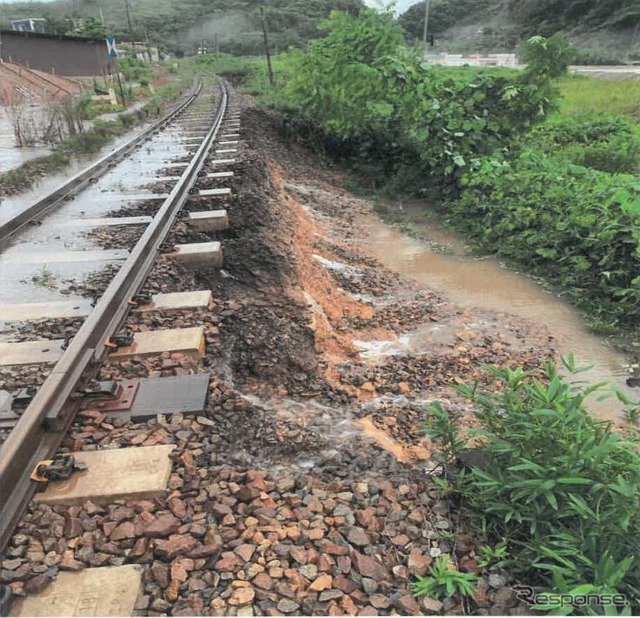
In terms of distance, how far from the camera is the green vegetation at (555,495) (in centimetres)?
182

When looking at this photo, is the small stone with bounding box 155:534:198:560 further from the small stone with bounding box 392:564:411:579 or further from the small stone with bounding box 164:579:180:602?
the small stone with bounding box 392:564:411:579

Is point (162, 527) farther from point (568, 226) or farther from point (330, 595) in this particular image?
point (568, 226)

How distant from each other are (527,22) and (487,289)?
83106 millimetres

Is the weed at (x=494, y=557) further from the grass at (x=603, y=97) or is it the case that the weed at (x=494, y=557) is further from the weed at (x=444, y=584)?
the grass at (x=603, y=97)

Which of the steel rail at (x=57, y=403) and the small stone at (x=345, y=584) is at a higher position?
the steel rail at (x=57, y=403)

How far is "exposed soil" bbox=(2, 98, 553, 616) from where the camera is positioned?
1.86 meters

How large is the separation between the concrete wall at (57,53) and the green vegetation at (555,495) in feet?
120

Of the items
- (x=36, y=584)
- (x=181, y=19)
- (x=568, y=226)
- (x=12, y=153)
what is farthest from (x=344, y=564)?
(x=181, y=19)

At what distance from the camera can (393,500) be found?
2281mm

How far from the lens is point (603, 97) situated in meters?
21.9

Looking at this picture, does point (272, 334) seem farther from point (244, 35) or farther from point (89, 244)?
point (244, 35)

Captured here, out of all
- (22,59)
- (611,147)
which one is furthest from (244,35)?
(611,147)

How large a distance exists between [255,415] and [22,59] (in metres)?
38.4

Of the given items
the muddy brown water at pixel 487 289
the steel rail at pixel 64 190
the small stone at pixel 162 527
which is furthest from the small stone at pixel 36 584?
the steel rail at pixel 64 190
